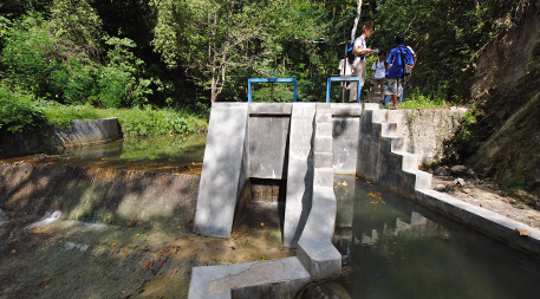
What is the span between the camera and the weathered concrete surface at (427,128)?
276 inches

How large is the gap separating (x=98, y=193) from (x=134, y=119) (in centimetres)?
651

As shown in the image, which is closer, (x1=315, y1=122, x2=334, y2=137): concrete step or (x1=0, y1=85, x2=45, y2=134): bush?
(x1=315, y1=122, x2=334, y2=137): concrete step

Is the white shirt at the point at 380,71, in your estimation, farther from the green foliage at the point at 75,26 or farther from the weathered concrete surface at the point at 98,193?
the green foliage at the point at 75,26

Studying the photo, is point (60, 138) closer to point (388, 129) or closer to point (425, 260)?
point (388, 129)

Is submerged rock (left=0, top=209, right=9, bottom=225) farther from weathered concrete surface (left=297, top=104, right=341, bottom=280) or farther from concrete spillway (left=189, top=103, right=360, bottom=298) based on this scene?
weathered concrete surface (left=297, top=104, right=341, bottom=280)

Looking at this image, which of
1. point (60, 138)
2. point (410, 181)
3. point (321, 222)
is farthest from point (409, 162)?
point (60, 138)

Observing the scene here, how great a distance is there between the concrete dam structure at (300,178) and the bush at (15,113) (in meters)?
6.42

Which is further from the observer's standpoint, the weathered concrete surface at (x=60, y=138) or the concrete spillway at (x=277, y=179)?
the weathered concrete surface at (x=60, y=138)

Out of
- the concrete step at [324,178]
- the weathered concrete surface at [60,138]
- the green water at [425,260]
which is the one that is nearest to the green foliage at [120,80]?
the weathered concrete surface at [60,138]

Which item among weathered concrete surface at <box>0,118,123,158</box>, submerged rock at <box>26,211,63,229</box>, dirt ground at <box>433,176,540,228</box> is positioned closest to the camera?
dirt ground at <box>433,176,540,228</box>

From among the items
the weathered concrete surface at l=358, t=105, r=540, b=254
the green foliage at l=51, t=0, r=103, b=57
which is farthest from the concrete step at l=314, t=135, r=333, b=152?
the green foliage at l=51, t=0, r=103, b=57

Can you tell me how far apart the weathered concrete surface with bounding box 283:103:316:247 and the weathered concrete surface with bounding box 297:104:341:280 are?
376 millimetres

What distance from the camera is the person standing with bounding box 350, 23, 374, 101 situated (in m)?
7.72

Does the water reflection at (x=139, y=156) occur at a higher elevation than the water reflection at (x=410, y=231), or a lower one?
higher
